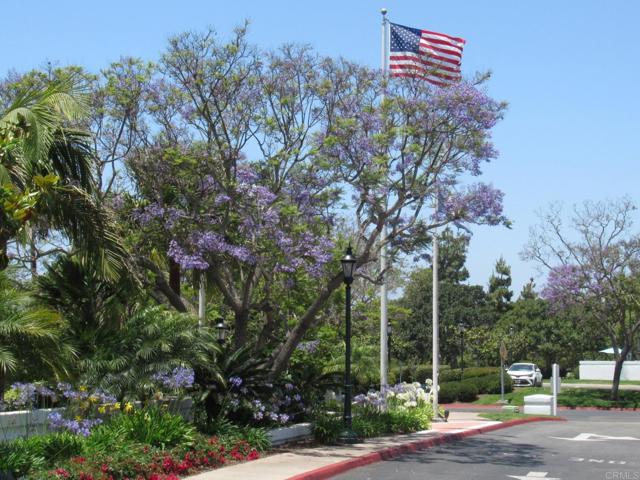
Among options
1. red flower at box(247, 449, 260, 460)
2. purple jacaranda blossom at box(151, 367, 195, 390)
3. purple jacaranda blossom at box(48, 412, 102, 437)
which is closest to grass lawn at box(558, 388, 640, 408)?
red flower at box(247, 449, 260, 460)

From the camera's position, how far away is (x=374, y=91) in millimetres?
19203

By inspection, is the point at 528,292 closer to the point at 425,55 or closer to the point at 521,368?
the point at 521,368

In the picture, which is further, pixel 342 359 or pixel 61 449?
pixel 342 359

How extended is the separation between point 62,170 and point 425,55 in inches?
350

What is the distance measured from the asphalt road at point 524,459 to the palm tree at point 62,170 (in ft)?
18.7

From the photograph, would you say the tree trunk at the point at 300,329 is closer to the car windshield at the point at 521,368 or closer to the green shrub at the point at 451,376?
the green shrub at the point at 451,376

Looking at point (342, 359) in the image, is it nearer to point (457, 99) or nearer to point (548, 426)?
point (548, 426)

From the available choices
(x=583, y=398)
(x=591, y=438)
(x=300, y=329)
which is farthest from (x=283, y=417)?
(x=583, y=398)

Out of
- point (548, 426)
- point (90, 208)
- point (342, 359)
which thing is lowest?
point (548, 426)

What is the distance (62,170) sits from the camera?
15.5 meters

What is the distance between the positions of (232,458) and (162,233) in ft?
18.9

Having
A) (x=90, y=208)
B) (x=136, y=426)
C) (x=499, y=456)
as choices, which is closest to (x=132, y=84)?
(x=90, y=208)

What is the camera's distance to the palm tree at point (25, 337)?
12.5m

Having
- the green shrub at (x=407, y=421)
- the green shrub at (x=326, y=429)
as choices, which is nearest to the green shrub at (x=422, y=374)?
the green shrub at (x=407, y=421)
